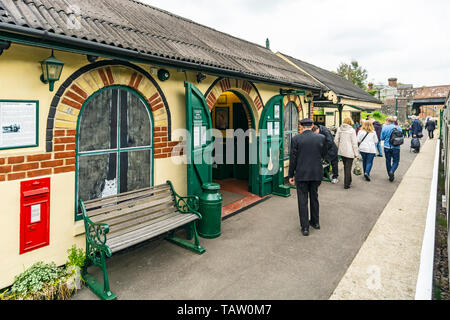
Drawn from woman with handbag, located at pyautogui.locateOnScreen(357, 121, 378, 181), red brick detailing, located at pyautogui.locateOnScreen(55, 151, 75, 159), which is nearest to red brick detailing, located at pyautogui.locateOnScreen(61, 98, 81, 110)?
red brick detailing, located at pyautogui.locateOnScreen(55, 151, 75, 159)

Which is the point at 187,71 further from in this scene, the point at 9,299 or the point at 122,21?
the point at 9,299

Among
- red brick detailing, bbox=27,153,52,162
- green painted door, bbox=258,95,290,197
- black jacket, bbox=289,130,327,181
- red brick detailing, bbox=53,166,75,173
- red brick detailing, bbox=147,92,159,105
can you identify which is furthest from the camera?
green painted door, bbox=258,95,290,197

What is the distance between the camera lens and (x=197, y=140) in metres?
4.91

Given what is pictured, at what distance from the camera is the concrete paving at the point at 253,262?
3.34 metres

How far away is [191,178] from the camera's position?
475cm

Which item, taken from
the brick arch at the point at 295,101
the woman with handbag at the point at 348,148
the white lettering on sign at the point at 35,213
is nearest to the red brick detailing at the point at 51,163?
the white lettering on sign at the point at 35,213

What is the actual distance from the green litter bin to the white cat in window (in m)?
1.40

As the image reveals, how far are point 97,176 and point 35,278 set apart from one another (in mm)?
1374

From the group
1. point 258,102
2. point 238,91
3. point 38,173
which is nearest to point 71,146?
point 38,173

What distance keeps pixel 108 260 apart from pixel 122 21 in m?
3.83

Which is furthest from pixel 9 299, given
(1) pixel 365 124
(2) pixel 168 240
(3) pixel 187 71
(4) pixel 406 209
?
(1) pixel 365 124

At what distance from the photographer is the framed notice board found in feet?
9.80

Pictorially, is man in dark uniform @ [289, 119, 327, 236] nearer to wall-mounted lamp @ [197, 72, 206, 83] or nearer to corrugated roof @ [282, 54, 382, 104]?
wall-mounted lamp @ [197, 72, 206, 83]

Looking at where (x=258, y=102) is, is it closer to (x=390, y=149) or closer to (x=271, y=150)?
(x=271, y=150)
